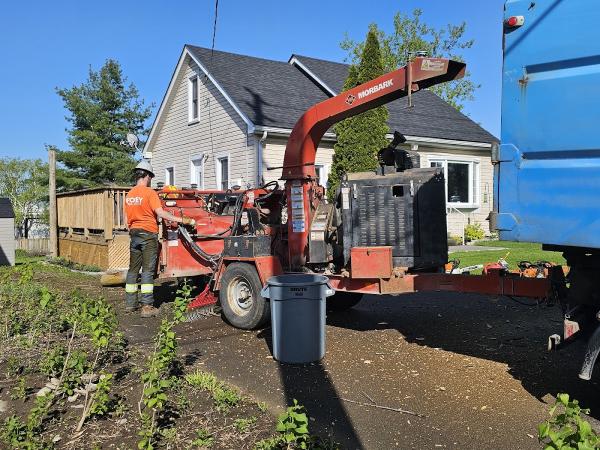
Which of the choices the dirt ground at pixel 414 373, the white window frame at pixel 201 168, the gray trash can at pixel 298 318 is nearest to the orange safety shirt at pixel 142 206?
the dirt ground at pixel 414 373

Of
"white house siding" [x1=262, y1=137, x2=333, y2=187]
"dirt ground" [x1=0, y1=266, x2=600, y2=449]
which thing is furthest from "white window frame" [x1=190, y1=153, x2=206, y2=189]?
"dirt ground" [x1=0, y1=266, x2=600, y2=449]

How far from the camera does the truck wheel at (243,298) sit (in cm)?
674

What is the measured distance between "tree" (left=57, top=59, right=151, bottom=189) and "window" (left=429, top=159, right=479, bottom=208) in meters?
18.9

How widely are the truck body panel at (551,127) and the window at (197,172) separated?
49.2ft

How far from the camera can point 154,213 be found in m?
8.08

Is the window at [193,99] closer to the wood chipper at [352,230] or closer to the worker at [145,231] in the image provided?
the worker at [145,231]

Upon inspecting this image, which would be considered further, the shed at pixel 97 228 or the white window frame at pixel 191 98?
the white window frame at pixel 191 98

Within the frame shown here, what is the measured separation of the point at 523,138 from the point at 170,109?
1801 cm

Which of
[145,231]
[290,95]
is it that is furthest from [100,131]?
[145,231]

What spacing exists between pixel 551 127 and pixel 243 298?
14.6ft

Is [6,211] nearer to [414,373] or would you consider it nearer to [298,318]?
[298,318]

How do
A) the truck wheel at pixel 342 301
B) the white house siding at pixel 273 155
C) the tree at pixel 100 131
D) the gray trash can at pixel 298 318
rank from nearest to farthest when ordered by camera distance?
the gray trash can at pixel 298 318, the truck wheel at pixel 342 301, the white house siding at pixel 273 155, the tree at pixel 100 131

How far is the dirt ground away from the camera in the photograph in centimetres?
394

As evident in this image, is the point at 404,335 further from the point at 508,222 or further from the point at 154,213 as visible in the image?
the point at 154,213
